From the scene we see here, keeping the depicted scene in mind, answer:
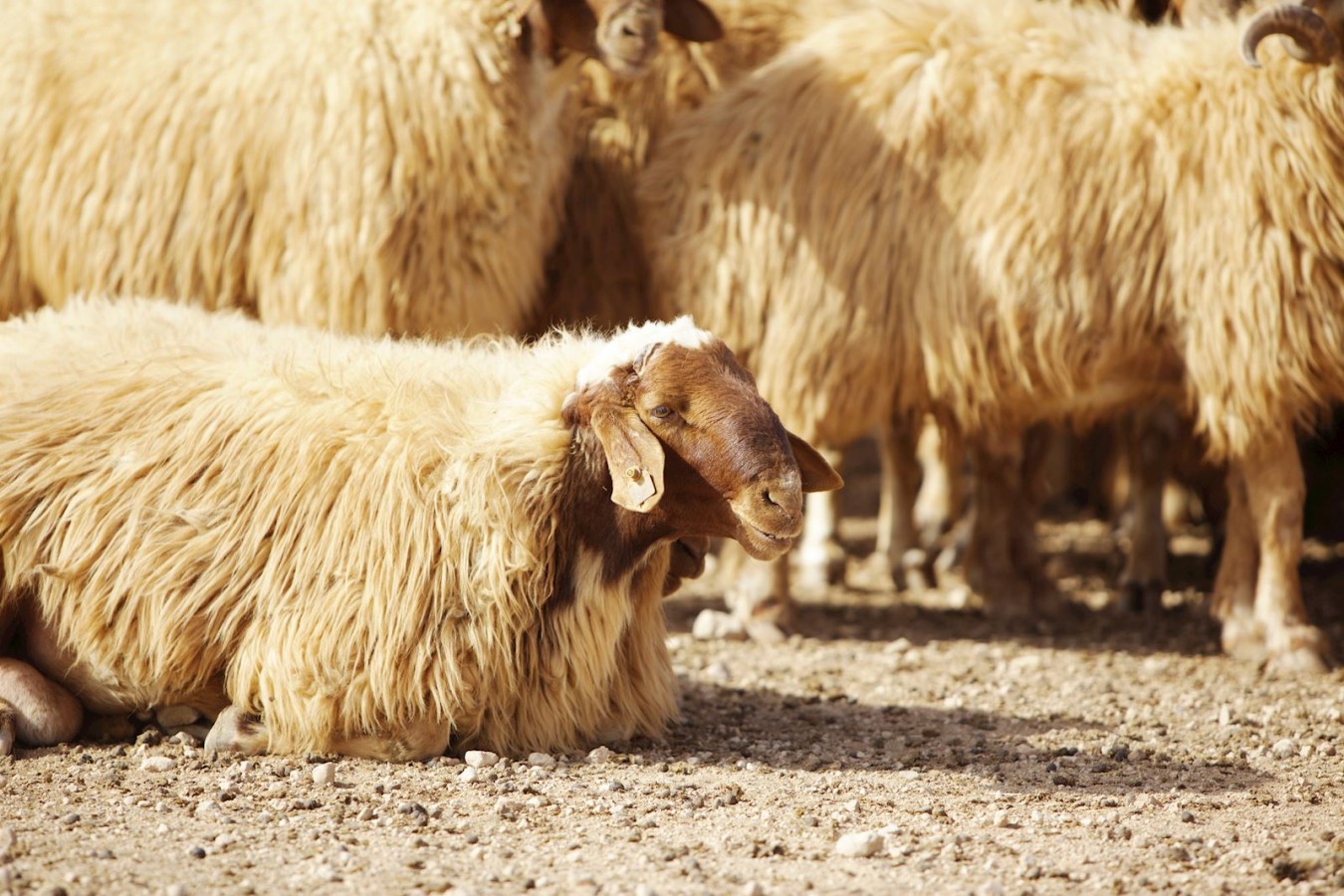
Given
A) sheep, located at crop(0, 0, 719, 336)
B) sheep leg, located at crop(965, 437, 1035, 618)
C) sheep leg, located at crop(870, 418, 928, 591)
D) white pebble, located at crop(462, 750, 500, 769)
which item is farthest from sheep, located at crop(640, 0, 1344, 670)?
white pebble, located at crop(462, 750, 500, 769)

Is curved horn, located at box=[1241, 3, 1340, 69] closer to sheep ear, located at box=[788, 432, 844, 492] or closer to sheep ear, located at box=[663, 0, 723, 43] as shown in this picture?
sheep ear, located at box=[663, 0, 723, 43]

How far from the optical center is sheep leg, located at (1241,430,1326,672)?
700 cm

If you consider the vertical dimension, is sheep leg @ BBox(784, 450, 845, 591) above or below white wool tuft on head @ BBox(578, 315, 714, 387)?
below

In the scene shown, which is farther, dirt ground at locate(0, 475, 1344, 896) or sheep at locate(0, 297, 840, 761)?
sheep at locate(0, 297, 840, 761)

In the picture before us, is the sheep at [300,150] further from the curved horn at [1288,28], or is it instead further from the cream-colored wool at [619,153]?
the curved horn at [1288,28]

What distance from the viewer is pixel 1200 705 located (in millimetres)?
6059

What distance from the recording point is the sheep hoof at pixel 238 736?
15.7ft

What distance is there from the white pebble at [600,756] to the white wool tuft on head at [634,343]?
1105 mm

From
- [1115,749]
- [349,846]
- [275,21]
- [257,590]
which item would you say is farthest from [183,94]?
[1115,749]

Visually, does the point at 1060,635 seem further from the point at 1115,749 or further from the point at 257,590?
the point at 257,590

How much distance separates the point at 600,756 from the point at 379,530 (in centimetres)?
94

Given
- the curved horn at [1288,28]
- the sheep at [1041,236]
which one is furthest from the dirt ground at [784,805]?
the curved horn at [1288,28]

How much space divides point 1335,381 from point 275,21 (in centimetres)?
472

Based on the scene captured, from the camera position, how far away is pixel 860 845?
161 inches
